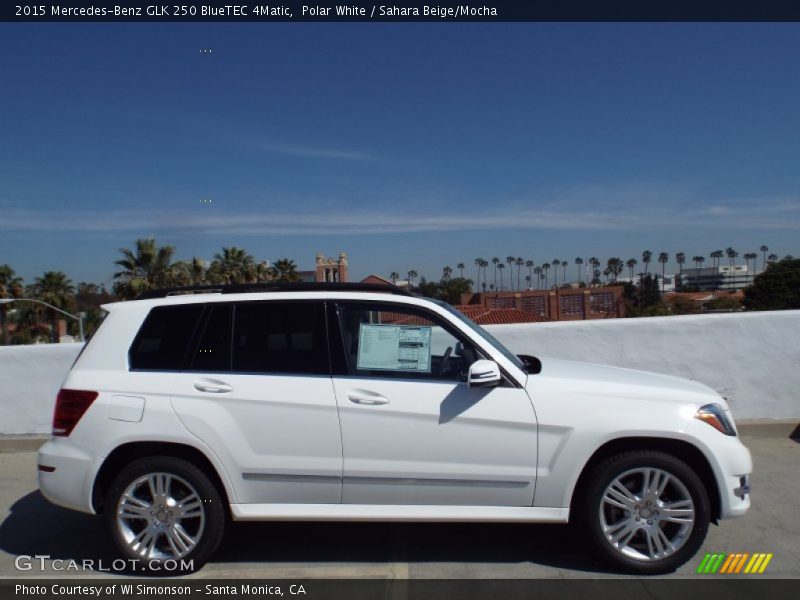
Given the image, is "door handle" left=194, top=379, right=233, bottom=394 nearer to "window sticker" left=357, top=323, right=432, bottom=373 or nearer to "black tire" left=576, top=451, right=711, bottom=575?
"window sticker" left=357, top=323, right=432, bottom=373

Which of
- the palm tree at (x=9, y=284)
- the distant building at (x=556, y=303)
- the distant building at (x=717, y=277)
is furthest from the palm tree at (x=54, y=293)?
the distant building at (x=717, y=277)

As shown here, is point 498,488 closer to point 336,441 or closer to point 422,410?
point 422,410

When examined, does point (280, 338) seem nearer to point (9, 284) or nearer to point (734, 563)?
point (734, 563)

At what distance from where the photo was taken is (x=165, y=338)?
13.8ft

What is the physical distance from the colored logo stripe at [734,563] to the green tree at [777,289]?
32105mm

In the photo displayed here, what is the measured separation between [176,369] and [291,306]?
833 millimetres

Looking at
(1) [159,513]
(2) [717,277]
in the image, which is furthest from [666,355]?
(2) [717,277]

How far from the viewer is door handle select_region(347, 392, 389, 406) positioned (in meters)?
3.94

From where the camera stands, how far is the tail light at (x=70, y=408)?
→ 13.2ft

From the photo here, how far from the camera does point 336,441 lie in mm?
3924

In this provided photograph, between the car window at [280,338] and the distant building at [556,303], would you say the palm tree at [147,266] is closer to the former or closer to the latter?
the distant building at [556,303]

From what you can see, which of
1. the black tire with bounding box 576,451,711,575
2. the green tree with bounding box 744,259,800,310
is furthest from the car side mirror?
the green tree with bounding box 744,259,800,310

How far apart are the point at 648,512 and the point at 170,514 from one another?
2955 mm
